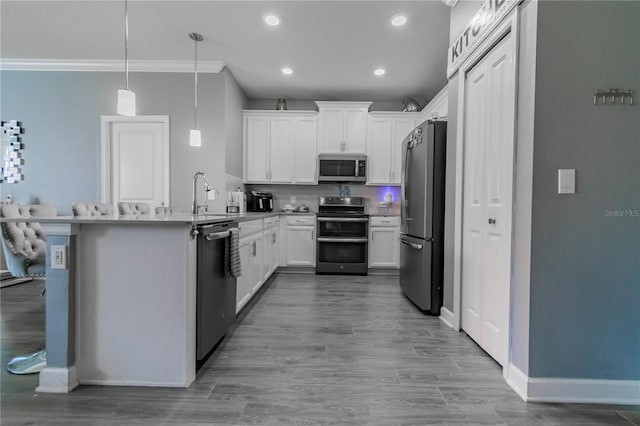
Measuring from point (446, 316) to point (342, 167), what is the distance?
293cm

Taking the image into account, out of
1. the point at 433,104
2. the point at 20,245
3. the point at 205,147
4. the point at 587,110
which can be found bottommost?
the point at 20,245

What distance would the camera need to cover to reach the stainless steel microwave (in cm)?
493

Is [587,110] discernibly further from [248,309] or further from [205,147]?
[205,147]

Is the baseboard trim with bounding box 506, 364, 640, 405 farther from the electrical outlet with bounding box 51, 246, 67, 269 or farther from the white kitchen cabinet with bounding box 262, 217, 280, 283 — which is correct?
the white kitchen cabinet with bounding box 262, 217, 280, 283

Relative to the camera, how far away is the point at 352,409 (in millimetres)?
1476

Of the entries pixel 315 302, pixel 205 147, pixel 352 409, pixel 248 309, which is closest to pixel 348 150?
pixel 205 147

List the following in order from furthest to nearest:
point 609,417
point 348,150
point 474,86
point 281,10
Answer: point 348,150 < point 281,10 < point 474,86 < point 609,417

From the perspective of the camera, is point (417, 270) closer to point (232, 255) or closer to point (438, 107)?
point (232, 255)

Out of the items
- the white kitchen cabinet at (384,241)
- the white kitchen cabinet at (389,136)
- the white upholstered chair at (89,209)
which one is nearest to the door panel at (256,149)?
the white kitchen cabinet at (389,136)

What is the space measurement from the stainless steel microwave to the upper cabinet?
17 cm

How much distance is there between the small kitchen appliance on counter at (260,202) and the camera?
494 cm

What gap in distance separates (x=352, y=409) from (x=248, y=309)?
1704 millimetres

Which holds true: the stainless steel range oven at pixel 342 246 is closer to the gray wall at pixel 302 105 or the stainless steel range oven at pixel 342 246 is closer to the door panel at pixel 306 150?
the door panel at pixel 306 150

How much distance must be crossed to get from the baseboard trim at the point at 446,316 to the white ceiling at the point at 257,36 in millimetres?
2828
